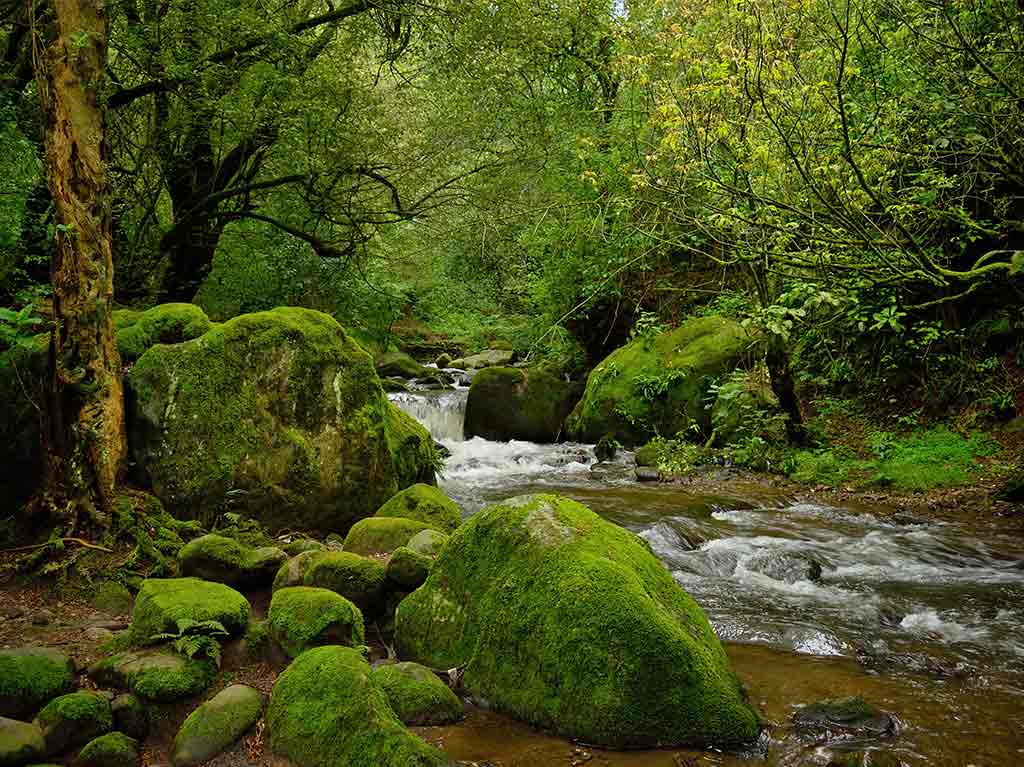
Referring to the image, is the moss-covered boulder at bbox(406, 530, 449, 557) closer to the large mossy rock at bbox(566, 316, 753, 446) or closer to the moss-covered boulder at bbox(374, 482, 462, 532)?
the moss-covered boulder at bbox(374, 482, 462, 532)

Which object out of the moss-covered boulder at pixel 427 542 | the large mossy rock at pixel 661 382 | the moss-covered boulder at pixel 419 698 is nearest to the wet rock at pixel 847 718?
the moss-covered boulder at pixel 419 698

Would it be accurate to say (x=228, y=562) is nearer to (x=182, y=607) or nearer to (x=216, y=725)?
(x=182, y=607)

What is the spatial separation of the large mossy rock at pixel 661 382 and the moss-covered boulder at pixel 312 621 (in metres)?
8.62

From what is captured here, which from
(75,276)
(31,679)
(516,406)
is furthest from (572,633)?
(516,406)

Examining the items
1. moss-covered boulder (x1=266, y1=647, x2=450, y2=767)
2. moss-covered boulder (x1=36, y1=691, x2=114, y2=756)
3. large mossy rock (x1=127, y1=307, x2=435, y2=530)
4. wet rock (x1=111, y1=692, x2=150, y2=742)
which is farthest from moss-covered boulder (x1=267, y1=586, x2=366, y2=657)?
large mossy rock (x1=127, y1=307, x2=435, y2=530)

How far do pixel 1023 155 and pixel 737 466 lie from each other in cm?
587

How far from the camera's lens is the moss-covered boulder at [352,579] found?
16.7ft

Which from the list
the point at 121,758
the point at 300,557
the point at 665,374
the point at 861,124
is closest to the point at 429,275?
the point at 665,374

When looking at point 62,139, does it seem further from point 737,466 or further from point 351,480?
point 737,466

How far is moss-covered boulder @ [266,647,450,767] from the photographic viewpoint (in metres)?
3.41

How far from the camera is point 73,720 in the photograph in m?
3.51

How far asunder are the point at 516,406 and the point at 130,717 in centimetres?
1126

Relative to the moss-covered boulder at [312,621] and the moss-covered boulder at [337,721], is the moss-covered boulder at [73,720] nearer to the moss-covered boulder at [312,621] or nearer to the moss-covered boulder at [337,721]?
the moss-covered boulder at [337,721]

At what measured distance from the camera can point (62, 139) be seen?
5496 millimetres
